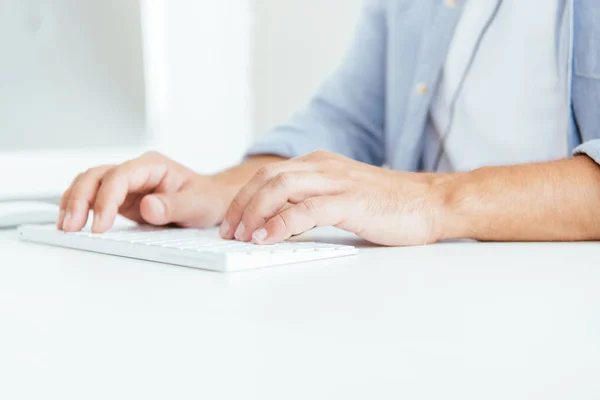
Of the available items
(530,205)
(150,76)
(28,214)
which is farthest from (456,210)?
(150,76)

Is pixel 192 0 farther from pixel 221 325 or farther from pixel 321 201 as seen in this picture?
pixel 221 325

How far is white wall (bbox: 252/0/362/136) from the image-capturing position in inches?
96.3

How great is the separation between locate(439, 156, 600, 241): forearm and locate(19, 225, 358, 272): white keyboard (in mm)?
151

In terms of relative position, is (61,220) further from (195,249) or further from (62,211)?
(195,249)

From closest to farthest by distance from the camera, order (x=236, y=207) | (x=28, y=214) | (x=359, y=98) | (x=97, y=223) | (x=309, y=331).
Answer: (x=309, y=331) < (x=236, y=207) < (x=97, y=223) < (x=28, y=214) < (x=359, y=98)

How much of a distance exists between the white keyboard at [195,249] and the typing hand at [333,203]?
25 mm

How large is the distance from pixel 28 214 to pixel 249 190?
0.51 m

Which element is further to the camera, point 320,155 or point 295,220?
point 320,155

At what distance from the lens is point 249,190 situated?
0.79 meters

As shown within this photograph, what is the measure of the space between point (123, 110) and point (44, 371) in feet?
6.60

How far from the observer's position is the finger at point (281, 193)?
76 centimetres

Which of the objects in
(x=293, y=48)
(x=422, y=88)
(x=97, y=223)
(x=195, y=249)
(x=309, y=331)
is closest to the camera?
(x=309, y=331)

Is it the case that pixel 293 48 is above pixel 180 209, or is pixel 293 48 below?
above

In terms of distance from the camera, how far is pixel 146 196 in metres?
0.97
